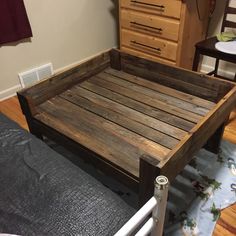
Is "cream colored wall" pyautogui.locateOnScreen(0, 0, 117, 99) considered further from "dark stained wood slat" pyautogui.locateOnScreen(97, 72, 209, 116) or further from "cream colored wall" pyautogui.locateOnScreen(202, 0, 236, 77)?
"cream colored wall" pyautogui.locateOnScreen(202, 0, 236, 77)

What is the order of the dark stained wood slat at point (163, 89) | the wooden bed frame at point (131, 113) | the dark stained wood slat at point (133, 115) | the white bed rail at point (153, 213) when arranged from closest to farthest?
the white bed rail at point (153, 213), the wooden bed frame at point (131, 113), the dark stained wood slat at point (133, 115), the dark stained wood slat at point (163, 89)

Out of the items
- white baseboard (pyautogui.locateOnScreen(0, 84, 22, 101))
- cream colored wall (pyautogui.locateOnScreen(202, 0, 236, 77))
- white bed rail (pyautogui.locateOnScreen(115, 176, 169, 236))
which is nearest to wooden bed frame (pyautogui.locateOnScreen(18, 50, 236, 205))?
white bed rail (pyautogui.locateOnScreen(115, 176, 169, 236))

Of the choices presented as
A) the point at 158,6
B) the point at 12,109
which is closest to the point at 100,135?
the point at 12,109

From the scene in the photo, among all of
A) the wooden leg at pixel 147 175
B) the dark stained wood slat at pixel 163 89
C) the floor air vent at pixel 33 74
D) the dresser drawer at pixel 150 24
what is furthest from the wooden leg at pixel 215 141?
the floor air vent at pixel 33 74

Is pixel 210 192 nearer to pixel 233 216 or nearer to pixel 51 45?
pixel 233 216

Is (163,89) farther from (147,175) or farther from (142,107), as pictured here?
(147,175)

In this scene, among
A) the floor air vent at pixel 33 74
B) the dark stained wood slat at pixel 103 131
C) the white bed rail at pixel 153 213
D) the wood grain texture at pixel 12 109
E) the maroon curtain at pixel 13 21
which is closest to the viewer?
the white bed rail at pixel 153 213

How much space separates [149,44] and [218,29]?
0.68 m

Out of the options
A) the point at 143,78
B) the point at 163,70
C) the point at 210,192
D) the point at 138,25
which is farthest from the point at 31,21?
the point at 210,192

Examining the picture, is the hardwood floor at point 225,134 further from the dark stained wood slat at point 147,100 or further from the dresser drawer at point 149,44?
the dresser drawer at point 149,44

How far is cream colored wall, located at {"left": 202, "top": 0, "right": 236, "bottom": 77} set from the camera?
7.97ft

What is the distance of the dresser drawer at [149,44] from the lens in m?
2.37

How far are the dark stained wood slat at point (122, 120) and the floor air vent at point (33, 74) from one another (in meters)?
0.88

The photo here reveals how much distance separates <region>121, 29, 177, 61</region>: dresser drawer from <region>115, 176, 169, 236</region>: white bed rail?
74.0 inches
